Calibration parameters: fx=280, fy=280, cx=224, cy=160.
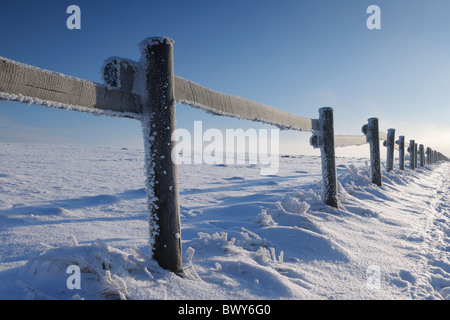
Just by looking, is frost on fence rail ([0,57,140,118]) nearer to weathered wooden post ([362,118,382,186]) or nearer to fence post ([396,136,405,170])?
weathered wooden post ([362,118,382,186])

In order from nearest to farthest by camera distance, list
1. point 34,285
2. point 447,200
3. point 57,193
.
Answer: point 34,285, point 57,193, point 447,200

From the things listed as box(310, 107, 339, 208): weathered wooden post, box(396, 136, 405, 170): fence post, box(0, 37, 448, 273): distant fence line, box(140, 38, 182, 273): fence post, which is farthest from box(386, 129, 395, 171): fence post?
box(140, 38, 182, 273): fence post

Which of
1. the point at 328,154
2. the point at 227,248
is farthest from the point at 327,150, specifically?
the point at 227,248

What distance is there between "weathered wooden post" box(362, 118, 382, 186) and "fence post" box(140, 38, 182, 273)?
5.46m

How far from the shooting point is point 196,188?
5.97 metres

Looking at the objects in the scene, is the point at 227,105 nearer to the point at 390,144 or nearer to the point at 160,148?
the point at 160,148

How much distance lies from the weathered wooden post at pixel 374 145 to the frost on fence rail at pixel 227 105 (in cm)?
347

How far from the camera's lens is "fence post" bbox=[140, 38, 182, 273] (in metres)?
1.64

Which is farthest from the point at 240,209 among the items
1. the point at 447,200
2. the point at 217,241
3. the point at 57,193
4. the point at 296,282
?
the point at 447,200

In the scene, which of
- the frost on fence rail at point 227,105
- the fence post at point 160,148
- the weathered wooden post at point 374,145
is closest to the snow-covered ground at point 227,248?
the fence post at point 160,148

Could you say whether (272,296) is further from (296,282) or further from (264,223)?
(264,223)

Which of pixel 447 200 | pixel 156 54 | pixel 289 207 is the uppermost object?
pixel 156 54

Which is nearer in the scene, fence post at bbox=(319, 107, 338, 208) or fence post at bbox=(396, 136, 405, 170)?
fence post at bbox=(319, 107, 338, 208)
